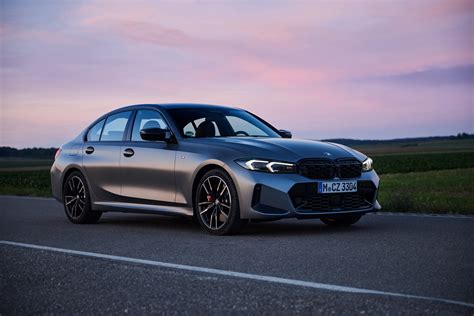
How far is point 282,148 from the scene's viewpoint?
30.0 feet

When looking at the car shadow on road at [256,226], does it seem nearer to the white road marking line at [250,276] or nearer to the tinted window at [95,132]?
the tinted window at [95,132]

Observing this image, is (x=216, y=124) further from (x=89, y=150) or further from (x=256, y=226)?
(x=89, y=150)

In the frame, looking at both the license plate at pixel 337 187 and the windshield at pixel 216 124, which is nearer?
the license plate at pixel 337 187

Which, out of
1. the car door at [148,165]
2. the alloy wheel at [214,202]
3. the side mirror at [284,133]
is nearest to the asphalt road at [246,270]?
the alloy wheel at [214,202]

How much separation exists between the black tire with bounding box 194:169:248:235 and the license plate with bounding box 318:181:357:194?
0.95 metres

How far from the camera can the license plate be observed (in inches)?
355

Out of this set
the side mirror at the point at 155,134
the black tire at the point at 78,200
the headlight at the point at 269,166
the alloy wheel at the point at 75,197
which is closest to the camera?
the headlight at the point at 269,166

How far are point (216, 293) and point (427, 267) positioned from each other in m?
2.00

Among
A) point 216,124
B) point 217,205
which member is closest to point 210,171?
point 217,205

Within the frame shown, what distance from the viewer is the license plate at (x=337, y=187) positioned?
9.01m

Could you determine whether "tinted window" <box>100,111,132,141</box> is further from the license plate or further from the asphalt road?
the license plate

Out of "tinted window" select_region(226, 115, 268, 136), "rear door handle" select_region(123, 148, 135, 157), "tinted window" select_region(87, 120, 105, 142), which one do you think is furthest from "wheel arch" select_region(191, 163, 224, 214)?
"tinted window" select_region(87, 120, 105, 142)

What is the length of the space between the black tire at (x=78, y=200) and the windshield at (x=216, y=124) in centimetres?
196

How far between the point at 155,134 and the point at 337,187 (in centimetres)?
238
